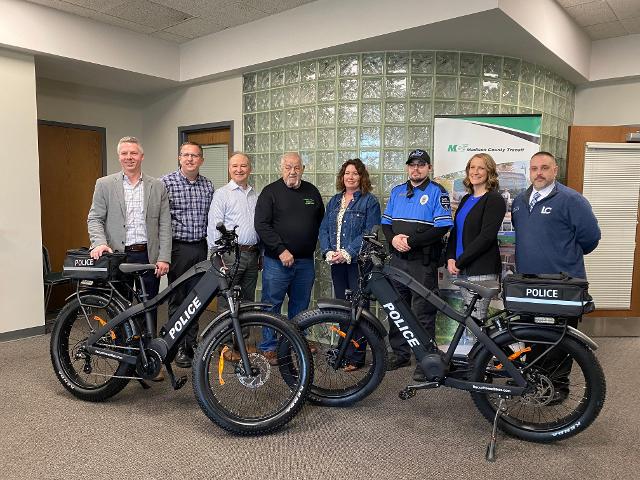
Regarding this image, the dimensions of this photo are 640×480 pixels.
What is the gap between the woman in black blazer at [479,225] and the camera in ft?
9.46

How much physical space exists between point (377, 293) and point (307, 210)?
0.98 meters

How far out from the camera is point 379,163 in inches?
150

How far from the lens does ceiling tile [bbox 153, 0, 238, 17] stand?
12.2 ft

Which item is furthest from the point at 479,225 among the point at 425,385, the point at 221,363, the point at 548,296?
the point at 221,363

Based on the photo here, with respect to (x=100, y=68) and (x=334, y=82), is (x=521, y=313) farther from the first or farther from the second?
(x=100, y=68)

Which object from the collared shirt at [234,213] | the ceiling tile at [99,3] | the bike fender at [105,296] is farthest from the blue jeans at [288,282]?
the ceiling tile at [99,3]

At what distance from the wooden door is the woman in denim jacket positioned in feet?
10.1

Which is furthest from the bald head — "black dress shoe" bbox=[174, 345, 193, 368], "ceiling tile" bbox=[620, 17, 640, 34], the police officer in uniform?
"ceiling tile" bbox=[620, 17, 640, 34]

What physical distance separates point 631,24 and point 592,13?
0.45 metres

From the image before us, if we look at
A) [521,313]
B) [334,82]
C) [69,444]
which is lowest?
[69,444]

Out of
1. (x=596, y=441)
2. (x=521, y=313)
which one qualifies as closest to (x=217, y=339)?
(x=521, y=313)

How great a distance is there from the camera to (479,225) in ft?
9.60

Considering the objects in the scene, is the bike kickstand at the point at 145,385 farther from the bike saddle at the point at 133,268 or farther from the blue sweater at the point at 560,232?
the blue sweater at the point at 560,232

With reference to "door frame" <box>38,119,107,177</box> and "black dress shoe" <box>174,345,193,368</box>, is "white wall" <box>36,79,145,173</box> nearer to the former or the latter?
"door frame" <box>38,119,107,177</box>
